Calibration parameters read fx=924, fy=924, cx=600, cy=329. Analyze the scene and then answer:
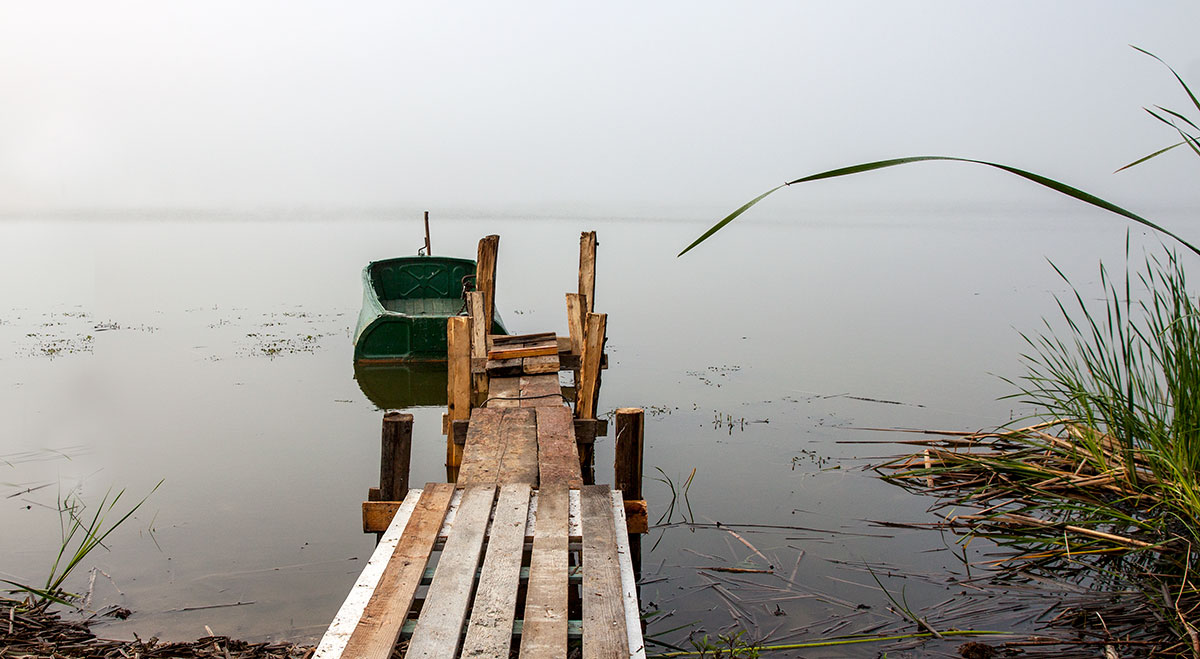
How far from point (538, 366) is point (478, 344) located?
0.66 m

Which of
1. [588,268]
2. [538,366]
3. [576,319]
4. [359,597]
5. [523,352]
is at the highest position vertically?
[588,268]

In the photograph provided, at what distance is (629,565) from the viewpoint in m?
4.07

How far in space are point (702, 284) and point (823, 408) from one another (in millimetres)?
14743

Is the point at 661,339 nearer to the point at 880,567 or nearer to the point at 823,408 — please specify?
the point at 823,408

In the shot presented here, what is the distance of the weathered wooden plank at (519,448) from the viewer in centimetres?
538

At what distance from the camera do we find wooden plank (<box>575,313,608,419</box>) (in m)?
7.84

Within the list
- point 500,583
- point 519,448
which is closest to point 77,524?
point 519,448

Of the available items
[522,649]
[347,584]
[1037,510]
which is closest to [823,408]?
[1037,510]

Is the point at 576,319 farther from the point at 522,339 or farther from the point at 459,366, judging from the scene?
the point at 459,366

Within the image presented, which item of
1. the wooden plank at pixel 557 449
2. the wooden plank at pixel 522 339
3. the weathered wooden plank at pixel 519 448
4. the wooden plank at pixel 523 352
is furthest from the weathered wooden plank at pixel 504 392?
the wooden plank at pixel 522 339

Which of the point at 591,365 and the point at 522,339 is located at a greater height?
the point at 522,339

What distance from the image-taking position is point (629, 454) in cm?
591

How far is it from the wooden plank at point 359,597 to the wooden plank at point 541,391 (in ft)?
7.84

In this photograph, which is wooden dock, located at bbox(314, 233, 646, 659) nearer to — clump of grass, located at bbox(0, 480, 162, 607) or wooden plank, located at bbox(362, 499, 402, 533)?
wooden plank, located at bbox(362, 499, 402, 533)
